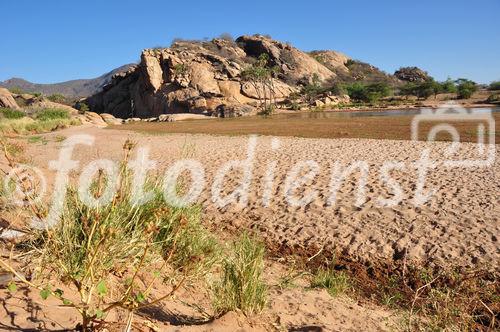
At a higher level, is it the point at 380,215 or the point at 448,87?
the point at 448,87

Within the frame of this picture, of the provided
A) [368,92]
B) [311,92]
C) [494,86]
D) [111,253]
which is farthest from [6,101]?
[494,86]

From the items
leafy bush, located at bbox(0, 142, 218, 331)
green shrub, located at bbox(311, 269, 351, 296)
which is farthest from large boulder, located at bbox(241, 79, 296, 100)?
leafy bush, located at bbox(0, 142, 218, 331)

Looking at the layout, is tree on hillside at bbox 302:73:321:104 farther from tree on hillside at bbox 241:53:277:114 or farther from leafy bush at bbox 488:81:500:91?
leafy bush at bbox 488:81:500:91

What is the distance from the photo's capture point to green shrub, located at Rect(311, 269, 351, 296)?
5.07 meters

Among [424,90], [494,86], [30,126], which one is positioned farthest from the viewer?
[494,86]

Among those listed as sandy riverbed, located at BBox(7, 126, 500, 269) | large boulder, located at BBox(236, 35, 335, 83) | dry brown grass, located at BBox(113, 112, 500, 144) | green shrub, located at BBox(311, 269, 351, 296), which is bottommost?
green shrub, located at BBox(311, 269, 351, 296)

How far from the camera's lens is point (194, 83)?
7050cm

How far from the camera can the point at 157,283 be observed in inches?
159

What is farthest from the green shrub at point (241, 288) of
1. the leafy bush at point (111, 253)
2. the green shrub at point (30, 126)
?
the green shrub at point (30, 126)

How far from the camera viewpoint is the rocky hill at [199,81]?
67938 mm

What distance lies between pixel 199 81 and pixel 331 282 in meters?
67.7

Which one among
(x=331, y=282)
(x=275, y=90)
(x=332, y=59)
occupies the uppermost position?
(x=332, y=59)

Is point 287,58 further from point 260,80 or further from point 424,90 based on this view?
point 424,90

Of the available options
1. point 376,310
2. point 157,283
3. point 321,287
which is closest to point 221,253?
point 157,283
